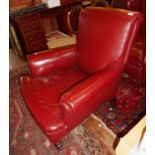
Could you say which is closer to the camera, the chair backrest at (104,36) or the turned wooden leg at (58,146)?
the chair backrest at (104,36)

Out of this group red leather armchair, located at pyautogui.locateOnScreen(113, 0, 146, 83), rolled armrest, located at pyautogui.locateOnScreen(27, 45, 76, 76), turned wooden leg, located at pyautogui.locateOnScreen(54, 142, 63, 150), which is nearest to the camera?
turned wooden leg, located at pyautogui.locateOnScreen(54, 142, 63, 150)

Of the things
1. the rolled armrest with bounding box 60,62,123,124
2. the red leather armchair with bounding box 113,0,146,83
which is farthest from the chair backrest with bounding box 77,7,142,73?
the red leather armchair with bounding box 113,0,146,83

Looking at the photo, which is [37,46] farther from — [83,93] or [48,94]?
[83,93]

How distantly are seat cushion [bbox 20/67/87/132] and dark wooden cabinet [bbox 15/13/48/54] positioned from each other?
1.38m

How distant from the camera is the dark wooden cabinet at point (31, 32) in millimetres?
2504

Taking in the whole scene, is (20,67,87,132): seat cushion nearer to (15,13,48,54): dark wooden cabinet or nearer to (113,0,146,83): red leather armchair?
(113,0,146,83): red leather armchair

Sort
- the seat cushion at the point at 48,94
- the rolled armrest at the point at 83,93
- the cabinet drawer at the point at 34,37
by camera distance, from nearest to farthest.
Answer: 1. the rolled armrest at the point at 83,93
2. the seat cushion at the point at 48,94
3. the cabinet drawer at the point at 34,37

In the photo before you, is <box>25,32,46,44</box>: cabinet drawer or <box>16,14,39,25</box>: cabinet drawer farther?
<box>25,32,46,44</box>: cabinet drawer

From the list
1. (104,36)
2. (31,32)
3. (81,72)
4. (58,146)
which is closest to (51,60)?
(81,72)

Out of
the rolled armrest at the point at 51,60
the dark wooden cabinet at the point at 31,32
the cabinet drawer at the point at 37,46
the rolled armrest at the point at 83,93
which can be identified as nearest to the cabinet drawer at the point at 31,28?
the dark wooden cabinet at the point at 31,32

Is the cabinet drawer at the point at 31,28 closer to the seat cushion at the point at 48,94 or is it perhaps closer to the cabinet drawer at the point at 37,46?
the cabinet drawer at the point at 37,46

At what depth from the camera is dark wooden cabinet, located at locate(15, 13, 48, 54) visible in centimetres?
250

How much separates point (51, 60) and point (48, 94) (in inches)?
13.3
